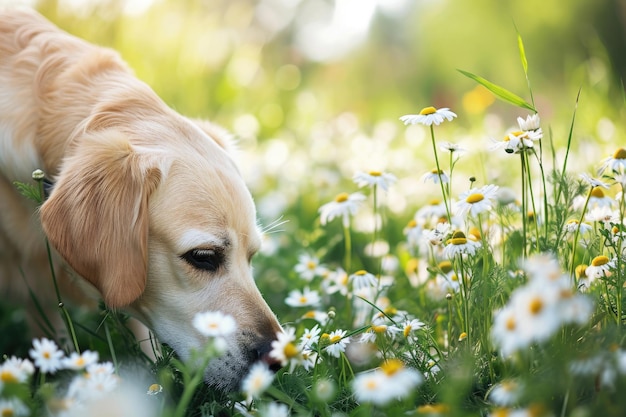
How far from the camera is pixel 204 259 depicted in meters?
2.11

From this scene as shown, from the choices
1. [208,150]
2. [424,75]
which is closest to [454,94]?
[424,75]

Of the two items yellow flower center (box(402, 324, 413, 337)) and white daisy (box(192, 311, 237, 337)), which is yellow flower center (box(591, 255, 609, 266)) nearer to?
yellow flower center (box(402, 324, 413, 337))

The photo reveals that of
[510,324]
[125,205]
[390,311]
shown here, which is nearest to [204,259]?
[125,205]

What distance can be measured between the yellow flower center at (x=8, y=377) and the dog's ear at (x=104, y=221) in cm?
54

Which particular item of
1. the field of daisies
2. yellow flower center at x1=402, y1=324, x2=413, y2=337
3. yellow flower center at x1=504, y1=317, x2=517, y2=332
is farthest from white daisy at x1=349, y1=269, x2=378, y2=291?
yellow flower center at x1=504, y1=317, x2=517, y2=332

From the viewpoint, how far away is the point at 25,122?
7.68ft

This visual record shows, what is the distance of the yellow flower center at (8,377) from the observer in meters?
1.32

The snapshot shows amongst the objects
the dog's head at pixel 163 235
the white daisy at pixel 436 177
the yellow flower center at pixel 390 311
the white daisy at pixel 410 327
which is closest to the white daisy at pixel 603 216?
the white daisy at pixel 436 177

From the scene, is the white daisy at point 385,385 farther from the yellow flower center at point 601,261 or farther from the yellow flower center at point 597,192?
the yellow flower center at point 597,192

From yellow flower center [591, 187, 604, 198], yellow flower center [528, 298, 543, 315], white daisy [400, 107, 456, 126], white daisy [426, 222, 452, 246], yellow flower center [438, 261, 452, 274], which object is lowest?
yellow flower center [438, 261, 452, 274]

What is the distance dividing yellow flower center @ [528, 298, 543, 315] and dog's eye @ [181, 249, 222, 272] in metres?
1.21

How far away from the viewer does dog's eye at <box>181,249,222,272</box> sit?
82.0 inches

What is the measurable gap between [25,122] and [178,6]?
5.14m

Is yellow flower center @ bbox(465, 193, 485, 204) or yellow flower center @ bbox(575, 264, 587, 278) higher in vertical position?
yellow flower center @ bbox(465, 193, 485, 204)
